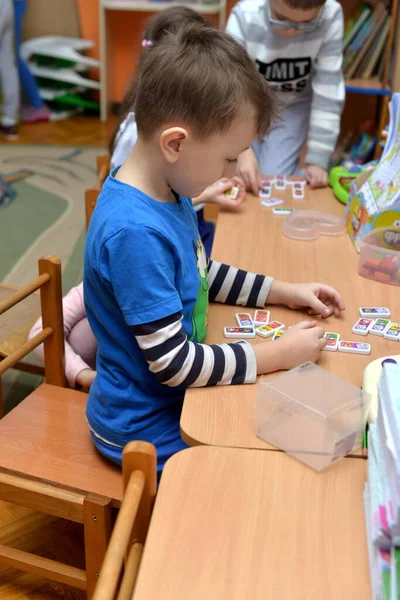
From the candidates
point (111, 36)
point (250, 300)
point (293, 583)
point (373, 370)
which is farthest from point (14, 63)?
point (293, 583)

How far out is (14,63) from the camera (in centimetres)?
414

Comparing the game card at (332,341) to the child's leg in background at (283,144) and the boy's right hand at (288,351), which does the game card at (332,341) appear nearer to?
the boy's right hand at (288,351)

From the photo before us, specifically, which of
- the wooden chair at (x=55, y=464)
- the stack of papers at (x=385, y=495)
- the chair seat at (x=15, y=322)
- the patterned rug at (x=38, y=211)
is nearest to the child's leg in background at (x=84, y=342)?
the chair seat at (x=15, y=322)

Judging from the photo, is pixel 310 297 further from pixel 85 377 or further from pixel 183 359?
pixel 85 377

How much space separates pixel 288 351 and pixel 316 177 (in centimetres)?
92

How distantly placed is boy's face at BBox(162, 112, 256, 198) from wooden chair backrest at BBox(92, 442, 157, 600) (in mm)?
422

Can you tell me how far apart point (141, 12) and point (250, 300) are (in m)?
3.82

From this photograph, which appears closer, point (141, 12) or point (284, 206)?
point (284, 206)

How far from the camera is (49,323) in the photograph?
1.31 meters

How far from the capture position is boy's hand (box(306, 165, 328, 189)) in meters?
1.75

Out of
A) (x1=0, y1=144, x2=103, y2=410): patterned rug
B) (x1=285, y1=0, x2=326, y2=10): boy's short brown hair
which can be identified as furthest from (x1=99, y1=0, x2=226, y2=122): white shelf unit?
(x1=285, y1=0, x2=326, y2=10): boy's short brown hair

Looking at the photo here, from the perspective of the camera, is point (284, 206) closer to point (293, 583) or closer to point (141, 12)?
point (293, 583)

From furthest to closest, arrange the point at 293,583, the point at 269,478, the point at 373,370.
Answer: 1. the point at 373,370
2. the point at 269,478
3. the point at 293,583

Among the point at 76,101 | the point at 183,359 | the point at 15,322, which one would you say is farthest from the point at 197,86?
the point at 76,101
